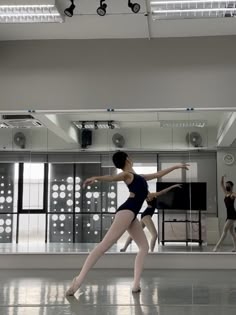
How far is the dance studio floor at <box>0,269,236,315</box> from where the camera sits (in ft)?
11.6

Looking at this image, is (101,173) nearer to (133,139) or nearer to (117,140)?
(117,140)

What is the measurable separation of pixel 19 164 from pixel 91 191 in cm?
141

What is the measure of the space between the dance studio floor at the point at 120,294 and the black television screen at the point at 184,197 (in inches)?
55.6

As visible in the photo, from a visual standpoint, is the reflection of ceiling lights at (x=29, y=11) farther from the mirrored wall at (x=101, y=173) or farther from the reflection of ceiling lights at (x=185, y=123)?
the reflection of ceiling lights at (x=185, y=123)

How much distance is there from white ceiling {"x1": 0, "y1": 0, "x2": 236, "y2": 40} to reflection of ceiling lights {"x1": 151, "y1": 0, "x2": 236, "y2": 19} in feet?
1.48

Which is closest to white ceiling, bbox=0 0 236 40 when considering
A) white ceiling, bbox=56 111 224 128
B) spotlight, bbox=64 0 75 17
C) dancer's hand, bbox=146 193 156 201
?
spotlight, bbox=64 0 75 17

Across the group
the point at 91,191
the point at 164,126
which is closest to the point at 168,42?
the point at 164,126

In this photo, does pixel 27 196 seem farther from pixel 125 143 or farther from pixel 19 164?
pixel 125 143

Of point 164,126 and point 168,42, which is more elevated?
point 168,42

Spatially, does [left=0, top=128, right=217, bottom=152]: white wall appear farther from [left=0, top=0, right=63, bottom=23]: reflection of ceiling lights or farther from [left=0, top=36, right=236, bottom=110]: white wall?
[left=0, top=0, right=63, bottom=23]: reflection of ceiling lights

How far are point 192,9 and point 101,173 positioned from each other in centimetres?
356

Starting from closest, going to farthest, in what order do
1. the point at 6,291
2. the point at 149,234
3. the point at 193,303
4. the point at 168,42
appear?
the point at 193,303 → the point at 6,291 → the point at 168,42 → the point at 149,234

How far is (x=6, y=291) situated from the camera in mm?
4410

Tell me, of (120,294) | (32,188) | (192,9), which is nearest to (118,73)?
(192,9)
